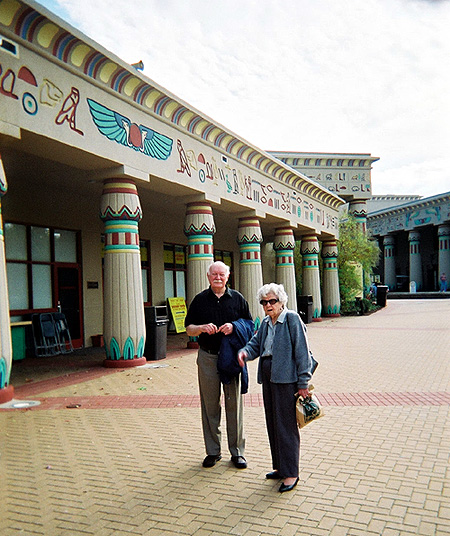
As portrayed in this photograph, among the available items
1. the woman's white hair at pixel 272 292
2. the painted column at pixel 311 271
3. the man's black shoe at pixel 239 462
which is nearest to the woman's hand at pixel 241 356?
the woman's white hair at pixel 272 292

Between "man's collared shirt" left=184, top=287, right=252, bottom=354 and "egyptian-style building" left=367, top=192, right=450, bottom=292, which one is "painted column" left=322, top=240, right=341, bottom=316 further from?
"egyptian-style building" left=367, top=192, right=450, bottom=292

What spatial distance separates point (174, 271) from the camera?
54.7 ft

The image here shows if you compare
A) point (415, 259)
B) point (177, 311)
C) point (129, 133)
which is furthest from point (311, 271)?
point (415, 259)

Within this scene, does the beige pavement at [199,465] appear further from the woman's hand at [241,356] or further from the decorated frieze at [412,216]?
the decorated frieze at [412,216]

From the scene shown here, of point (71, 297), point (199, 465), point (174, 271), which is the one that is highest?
point (174, 271)

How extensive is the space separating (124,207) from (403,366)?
599cm

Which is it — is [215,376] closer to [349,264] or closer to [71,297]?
[71,297]

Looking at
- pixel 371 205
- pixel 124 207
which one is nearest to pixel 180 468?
pixel 124 207

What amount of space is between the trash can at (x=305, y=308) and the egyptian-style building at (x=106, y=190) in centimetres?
160

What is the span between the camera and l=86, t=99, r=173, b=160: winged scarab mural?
316 inches

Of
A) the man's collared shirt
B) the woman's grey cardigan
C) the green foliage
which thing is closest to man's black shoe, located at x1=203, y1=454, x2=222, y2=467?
Answer: the man's collared shirt

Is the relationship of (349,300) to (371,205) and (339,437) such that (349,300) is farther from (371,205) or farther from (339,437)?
(371,205)

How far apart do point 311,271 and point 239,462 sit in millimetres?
15829

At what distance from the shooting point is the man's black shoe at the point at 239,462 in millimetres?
4227
